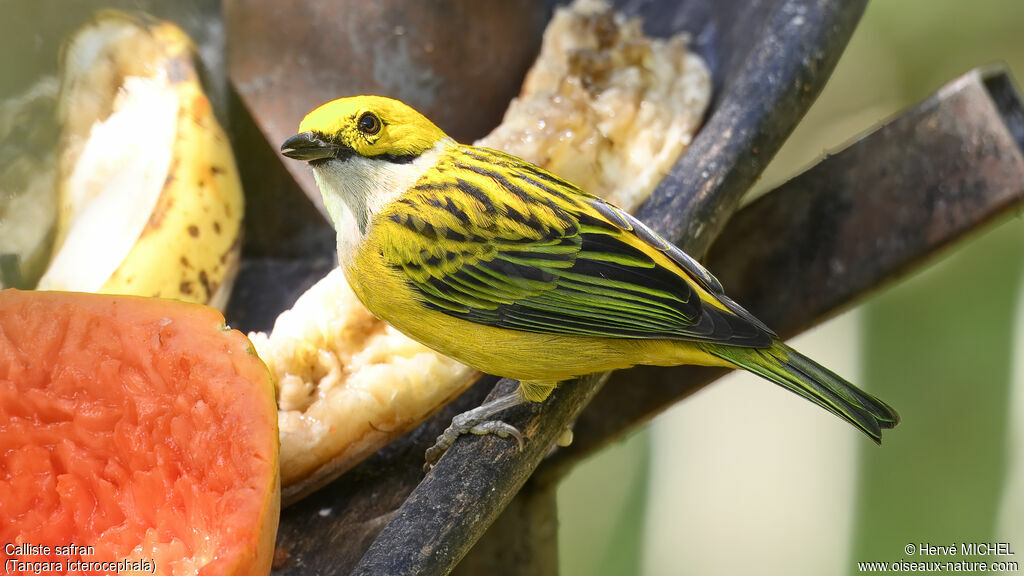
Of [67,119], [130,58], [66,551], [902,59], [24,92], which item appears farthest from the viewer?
[902,59]

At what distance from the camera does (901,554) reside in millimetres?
4309

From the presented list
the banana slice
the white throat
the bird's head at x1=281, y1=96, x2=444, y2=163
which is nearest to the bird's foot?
the white throat

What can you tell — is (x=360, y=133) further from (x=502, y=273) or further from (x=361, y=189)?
(x=502, y=273)

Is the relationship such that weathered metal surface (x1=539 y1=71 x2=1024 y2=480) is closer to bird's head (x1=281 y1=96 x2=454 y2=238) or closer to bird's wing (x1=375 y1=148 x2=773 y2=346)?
bird's wing (x1=375 y1=148 x2=773 y2=346)

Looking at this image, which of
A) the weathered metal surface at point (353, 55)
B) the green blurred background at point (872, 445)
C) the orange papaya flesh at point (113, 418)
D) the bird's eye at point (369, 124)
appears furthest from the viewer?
the green blurred background at point (872, 445)

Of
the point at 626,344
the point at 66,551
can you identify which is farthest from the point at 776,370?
the point at 66,551

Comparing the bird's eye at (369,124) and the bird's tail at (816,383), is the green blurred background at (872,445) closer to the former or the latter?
the bird's tail at (816,383)

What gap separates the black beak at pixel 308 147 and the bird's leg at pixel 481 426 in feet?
1.95

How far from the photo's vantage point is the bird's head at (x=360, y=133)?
5.96ft

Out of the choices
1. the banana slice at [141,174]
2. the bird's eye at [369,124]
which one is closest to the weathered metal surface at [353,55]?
the banana slice at [141,174]

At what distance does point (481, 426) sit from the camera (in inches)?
73.4

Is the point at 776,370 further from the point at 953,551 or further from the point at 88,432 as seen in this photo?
the point at 953,551

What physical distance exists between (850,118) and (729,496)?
6.76 ft

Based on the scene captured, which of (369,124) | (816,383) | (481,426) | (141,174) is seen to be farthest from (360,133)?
(816,383)
